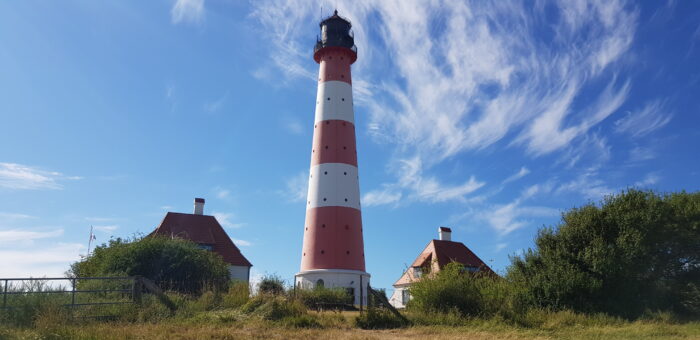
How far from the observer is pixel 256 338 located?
1218 cm

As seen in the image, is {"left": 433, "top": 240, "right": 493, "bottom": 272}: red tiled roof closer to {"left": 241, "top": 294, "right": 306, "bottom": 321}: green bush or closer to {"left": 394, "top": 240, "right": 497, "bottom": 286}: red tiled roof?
{"left": 394, "top": 240, "right": 497, "bottom": 286}: red tiled roof

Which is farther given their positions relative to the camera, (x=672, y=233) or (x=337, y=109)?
(x=337, y=109)

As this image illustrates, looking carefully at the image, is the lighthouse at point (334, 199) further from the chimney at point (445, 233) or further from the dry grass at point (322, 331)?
the chimney at point (445, 233)

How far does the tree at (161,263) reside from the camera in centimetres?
2292

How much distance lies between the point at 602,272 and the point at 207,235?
2488 centimetres

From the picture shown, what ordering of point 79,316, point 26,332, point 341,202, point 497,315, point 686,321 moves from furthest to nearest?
1. point 341,202
2. point 686,321
3. point 497,315
4. point 79,316
5. point 26,332

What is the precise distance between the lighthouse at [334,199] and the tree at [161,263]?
6.04 meters

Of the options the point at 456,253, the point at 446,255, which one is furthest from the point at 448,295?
the point at 456,253

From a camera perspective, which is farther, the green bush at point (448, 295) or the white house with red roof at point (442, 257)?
the white house with red roof at point (442, 257)

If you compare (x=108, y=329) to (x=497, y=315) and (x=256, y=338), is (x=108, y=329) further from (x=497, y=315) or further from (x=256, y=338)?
(x=497, y=315)

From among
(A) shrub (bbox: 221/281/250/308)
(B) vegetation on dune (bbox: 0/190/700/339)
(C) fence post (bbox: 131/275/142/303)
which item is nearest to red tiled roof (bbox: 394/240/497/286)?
(B) vegetation on dune (bbox: 0/190/700/339)

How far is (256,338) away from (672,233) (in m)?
17.9

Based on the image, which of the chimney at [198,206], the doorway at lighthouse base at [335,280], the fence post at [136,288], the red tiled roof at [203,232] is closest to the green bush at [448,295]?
the fence post at [136,288]

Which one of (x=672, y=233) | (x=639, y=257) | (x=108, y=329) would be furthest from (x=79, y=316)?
(x=672, y=233)
